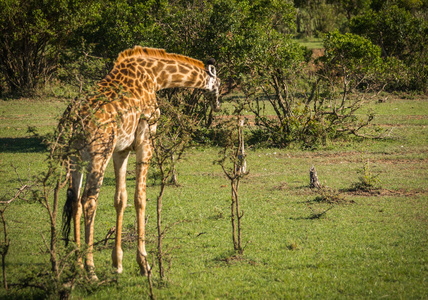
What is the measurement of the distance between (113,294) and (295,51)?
11.6 meters

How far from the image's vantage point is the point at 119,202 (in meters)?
6.40

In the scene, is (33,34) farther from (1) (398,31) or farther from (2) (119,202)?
(1) (398,31)

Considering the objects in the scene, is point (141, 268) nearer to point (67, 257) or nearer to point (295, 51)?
point (67, 257)

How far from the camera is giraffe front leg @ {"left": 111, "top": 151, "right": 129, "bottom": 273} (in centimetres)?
607

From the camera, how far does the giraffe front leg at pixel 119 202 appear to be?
6.07 metres

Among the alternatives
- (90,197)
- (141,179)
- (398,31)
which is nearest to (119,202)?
(141,179)

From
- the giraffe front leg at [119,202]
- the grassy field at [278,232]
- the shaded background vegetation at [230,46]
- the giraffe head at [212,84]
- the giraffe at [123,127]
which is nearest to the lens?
the giraffe at [123,127]

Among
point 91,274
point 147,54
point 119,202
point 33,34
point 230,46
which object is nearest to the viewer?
point 91,274

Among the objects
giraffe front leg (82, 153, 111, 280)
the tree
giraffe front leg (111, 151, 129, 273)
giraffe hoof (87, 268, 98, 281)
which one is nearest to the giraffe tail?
giraffe front leg (82, 153, 111, 280)

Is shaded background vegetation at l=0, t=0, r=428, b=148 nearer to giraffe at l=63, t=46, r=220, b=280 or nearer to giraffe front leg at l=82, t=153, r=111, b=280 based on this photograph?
giraffe at l=63, t=46, r=220, b=280

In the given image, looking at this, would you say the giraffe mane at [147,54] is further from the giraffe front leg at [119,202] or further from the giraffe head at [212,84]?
the giraffe front leg at [119,202]

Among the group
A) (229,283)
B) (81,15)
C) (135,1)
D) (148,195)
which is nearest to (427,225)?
(229,283)

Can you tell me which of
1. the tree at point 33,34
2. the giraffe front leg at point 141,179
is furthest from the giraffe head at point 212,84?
the tree at point 33,34

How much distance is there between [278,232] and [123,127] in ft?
10.9
